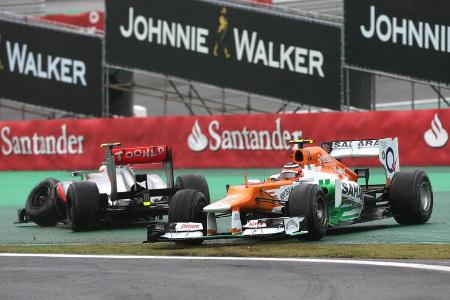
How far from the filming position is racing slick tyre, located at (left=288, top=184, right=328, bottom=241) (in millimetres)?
14109

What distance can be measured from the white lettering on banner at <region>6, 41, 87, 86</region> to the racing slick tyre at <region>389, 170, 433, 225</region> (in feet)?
63.6

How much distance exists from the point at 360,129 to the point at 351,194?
11399 mm

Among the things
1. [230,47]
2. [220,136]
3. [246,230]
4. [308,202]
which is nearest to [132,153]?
[246,230]

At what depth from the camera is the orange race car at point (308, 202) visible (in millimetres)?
14156

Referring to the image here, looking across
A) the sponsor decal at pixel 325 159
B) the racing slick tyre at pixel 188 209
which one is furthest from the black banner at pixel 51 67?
the racing slick tyre at pixel 188 209

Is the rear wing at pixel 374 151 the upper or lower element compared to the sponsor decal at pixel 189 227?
upper

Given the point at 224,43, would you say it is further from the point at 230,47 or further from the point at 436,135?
the point at 436,135

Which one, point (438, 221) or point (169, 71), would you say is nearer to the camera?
point (438, 221)

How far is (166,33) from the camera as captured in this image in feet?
106

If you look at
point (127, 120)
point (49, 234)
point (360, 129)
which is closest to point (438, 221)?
point (49, 234)

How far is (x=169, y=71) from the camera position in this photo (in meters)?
32.5

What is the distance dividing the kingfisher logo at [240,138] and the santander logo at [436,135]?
327cm

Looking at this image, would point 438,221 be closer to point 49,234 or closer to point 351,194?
point 351,194

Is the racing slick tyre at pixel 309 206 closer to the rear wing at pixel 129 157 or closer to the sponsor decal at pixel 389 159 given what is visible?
the sponsor decal at pixel 389 159
